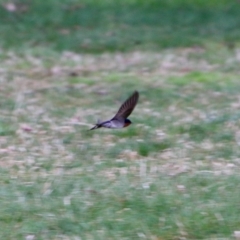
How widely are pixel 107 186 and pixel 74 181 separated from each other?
28 cm

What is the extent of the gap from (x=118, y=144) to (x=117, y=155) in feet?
1.05

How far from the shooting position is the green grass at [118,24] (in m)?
14.0

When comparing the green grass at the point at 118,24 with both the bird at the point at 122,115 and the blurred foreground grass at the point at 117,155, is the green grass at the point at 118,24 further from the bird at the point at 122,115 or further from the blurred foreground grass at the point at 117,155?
the bird at the point at 122,115

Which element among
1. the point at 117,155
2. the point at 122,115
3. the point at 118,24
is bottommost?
the point at 117,155

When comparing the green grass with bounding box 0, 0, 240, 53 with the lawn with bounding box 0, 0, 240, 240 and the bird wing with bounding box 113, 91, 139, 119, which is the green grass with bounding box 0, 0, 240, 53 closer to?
the lawn with bounding box 0, 0, 240, 240

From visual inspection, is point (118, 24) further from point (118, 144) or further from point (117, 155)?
point (117, 155)

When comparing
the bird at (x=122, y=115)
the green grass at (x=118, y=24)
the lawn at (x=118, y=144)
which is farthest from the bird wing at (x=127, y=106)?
the green grass at (x=118, y=24)

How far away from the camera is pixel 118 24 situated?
50.3ft

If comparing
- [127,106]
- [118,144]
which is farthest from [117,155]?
[127,106]

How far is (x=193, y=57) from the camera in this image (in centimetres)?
1302

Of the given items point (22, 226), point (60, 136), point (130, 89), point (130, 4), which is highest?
point (130, 4)

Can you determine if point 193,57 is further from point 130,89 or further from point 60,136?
point 60,136

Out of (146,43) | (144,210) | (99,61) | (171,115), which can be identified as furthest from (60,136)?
(146,43)

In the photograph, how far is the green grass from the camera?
551 inches
